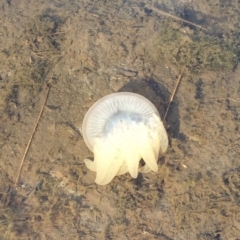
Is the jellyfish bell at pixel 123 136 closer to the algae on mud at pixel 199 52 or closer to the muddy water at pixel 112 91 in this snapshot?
the muddy water at pixel 112 91

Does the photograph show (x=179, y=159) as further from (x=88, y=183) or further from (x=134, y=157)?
A: (x=88, y=183)

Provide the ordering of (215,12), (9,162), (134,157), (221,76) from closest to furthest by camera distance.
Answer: (134,157) → (9,162) → (221,76) → (215,12)

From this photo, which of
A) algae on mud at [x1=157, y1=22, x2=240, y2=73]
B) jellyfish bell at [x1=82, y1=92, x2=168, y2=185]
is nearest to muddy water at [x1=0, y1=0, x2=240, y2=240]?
algae on mud at [x1=157, y1=22, x2=240, y2=73]

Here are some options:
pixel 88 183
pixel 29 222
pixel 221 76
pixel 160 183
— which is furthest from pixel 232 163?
pixel 29 222

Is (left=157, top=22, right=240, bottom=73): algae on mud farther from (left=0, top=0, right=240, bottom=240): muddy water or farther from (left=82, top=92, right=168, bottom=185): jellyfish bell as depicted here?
(left=82, top=92, right=168, bottom=185): jellyfish bell

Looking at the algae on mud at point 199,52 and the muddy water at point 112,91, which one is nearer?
the muddy water at point 112,91

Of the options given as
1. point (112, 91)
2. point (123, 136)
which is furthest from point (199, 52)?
point (123, 136)

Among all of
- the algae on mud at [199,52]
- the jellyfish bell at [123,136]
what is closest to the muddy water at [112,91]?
the algae on mud at [199,52]

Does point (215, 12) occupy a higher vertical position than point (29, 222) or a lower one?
higher
